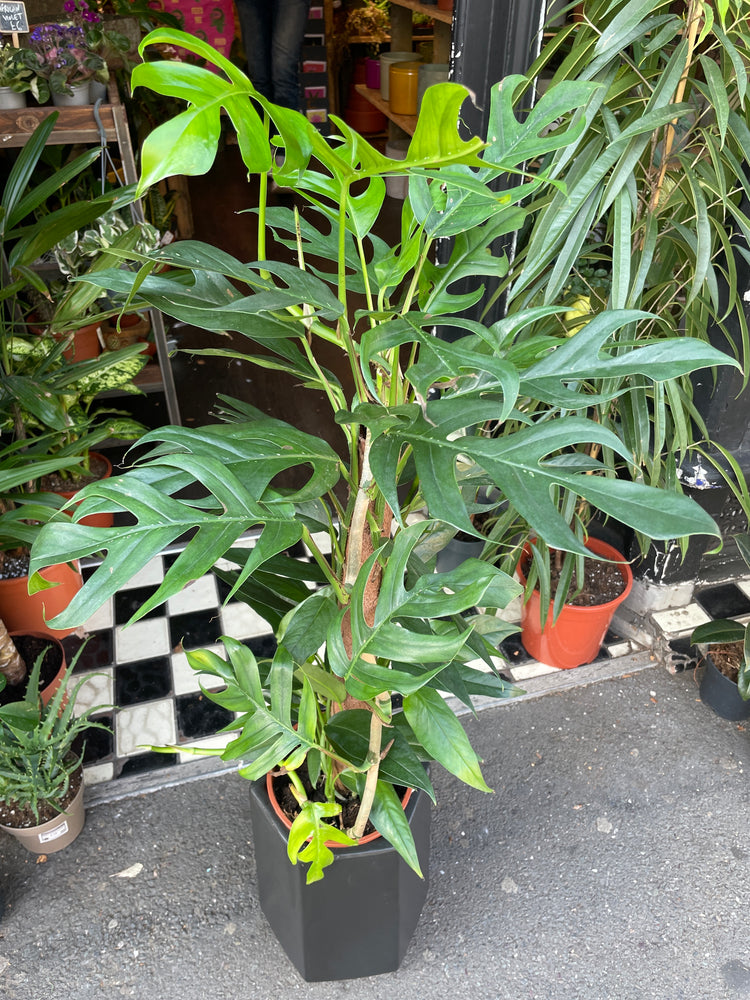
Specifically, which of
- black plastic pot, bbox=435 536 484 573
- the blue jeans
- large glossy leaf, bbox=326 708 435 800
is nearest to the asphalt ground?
large glossy leaf, bbox=326 708 435 800

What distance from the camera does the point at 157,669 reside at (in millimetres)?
1881

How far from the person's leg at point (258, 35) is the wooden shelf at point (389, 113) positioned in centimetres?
54

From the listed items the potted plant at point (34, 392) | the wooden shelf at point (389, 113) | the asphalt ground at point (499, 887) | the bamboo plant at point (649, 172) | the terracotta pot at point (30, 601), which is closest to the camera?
the bamboo plant at point (649, 172)

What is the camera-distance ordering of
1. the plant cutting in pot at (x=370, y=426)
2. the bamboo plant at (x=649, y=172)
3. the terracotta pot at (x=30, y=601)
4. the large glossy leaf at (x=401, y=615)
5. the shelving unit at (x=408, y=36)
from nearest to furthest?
the plant cutting in pot at (x=370, y=426)
the large glossy leaf at (x=401, y=615)
the bamboo plant at (x=649, y=172)
the terracotta pot at (x=30, y=601)
the shelving unit at (x=408, y=36)

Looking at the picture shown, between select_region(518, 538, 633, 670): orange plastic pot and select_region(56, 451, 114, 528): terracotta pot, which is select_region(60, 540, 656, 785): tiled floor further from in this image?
select_region(56, 451, 114, 528): terracotta pot

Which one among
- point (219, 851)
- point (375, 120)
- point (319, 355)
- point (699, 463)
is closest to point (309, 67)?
point (375, 120)

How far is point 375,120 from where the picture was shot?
528 cm

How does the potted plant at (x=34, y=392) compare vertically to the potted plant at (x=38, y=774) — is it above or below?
above

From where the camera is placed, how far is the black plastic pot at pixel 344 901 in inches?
45.3

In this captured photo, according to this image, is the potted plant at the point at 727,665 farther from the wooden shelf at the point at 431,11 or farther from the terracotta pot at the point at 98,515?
the wooden shelf at the point at 431,11

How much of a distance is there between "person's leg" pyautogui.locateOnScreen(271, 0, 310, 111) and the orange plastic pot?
3.30 metres

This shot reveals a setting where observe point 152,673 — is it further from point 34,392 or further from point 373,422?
point 373,422

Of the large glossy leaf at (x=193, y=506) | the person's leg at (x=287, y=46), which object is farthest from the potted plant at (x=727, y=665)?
the person's leg at (x=287, y=46)

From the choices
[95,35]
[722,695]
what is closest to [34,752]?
[722,695]
